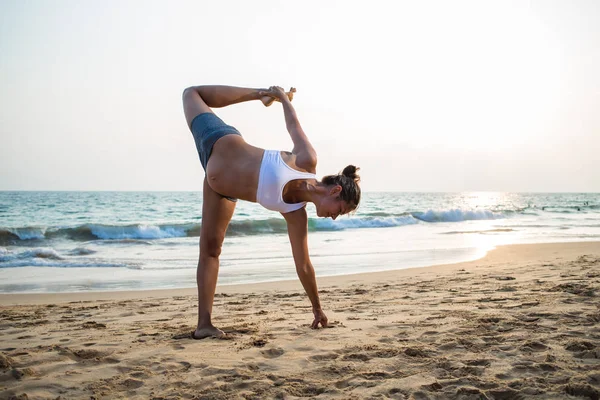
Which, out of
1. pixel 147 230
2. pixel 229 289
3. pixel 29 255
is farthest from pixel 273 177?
pixel 147 230

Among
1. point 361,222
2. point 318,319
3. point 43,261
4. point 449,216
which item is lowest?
point 43,261

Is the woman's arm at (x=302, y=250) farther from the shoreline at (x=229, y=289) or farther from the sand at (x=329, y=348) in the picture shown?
the shoreline at (x=229, y=289)

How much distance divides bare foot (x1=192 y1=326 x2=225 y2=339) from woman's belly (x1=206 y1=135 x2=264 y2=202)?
955 millimetres

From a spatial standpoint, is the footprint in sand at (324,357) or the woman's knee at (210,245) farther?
the woman's knee at (210,245)

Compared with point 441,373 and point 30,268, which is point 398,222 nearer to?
point 30,268

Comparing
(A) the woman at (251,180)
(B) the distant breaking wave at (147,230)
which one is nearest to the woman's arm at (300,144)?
(A) the woman at (251,180)

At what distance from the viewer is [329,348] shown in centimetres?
319

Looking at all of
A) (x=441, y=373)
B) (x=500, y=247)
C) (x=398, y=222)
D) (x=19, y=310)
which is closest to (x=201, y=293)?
(x=441, y=373)

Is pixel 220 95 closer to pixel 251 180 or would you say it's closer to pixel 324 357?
pixel 251 180

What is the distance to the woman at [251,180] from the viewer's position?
10.5ft

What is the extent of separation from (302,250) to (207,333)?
0.87 metres

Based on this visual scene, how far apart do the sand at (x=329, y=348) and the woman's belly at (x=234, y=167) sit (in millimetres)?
1006

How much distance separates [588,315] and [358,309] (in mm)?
1811

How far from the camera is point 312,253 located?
11.2 meters
